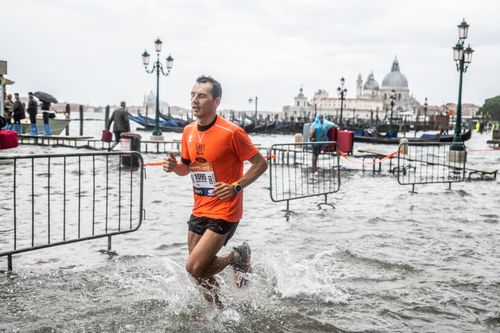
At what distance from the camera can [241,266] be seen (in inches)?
160

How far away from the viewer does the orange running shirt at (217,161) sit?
3.64 metres

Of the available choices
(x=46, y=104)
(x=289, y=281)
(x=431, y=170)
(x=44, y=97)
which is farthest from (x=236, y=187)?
(x=44, y=97)

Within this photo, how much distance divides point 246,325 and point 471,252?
3.43 m

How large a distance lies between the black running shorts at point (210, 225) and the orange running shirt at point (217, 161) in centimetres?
3

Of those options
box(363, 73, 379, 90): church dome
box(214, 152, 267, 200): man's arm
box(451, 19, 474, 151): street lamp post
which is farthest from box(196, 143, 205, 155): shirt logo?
box(363, 73, 379, 90): church dome

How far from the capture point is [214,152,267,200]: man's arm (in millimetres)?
3494

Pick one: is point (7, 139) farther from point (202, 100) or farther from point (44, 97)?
point (44, 97)

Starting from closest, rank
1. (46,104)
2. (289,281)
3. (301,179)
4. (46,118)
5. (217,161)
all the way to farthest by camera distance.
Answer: (217,161) < (289,281) < (301,179) < (46,118) < (46,104)

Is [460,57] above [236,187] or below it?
above

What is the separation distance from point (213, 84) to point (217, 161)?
555 mm

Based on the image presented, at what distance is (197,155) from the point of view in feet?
12.2

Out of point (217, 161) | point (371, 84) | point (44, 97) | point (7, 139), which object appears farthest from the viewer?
point (371, 84)

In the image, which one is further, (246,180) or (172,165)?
(172,165)

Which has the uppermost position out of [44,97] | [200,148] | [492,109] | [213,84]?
[492,109]
